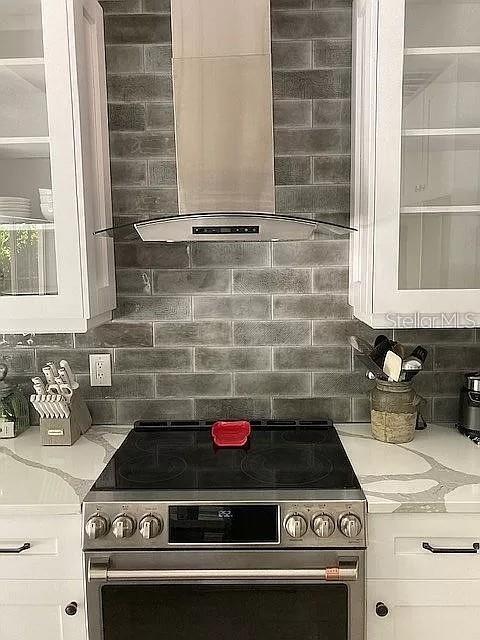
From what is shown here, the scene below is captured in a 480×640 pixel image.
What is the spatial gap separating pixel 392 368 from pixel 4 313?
3.85ft

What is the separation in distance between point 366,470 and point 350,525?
0.24 metres

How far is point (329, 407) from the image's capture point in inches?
87.8

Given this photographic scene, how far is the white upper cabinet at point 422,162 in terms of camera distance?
1.74 metres

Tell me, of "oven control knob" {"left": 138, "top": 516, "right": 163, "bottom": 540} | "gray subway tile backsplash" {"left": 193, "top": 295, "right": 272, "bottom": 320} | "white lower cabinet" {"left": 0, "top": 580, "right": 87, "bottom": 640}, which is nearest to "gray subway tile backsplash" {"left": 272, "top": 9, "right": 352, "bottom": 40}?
"gray subway tile backsplash" {"left": 193, "top": 295, "right": 272, "bottom": 320}

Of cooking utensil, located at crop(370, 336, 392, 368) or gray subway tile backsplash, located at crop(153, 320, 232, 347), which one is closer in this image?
cooking utensil, located at crop(370, 336, 392, 368)

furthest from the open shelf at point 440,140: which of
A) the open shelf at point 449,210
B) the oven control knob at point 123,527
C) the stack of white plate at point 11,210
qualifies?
the oven control knob at point 123,527

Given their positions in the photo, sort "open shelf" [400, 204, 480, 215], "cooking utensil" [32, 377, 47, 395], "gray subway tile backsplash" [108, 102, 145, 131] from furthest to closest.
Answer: "gray subway tile backsplash" [108, 102, 145, 131] < "cooking utensil" [32, 377, 47, 395] < "open shelf" [400, 204, 480, 215]

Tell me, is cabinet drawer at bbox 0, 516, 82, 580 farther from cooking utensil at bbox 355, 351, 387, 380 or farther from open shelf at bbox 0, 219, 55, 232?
cooking utensil at bbox 355, 351, 387, 380

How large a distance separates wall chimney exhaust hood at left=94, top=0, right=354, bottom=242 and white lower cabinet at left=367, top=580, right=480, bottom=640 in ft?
3.22

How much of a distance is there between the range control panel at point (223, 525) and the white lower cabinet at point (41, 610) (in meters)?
0.16

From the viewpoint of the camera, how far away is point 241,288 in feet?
7.18

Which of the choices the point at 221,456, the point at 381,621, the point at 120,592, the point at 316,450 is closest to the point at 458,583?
the point at 381,621

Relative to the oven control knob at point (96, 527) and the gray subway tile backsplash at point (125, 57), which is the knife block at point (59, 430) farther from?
the gray subway tile backsplash at point (125, 57)

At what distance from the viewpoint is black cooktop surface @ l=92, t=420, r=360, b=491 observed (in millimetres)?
1692
